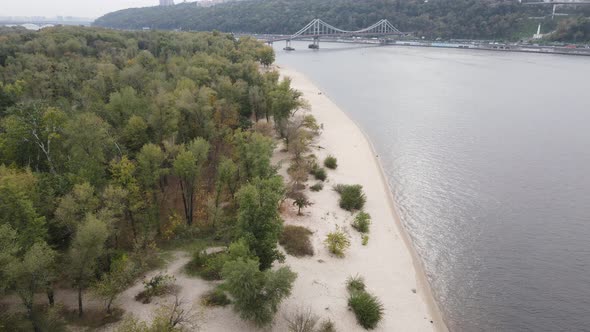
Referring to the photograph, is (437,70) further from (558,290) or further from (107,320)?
(107,320)

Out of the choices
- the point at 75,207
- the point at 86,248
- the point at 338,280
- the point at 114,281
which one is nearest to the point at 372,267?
the point at 338,280

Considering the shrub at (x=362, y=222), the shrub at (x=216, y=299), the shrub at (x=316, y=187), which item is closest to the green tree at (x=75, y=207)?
the shrub at (x=216, y=299)

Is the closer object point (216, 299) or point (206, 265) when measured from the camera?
point (216, 299)

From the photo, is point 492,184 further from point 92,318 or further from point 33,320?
point 33,320

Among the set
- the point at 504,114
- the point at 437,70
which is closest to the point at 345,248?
the point at 504,114

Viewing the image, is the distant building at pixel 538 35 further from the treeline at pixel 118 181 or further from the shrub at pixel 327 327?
the shrub at pixel 327 327

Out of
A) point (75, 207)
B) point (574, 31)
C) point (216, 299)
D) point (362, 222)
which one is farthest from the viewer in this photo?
point (574, 31)

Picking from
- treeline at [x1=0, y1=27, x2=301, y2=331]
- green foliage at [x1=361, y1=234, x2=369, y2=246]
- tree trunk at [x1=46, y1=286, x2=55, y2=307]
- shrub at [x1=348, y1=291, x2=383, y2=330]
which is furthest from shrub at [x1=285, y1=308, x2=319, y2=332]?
tree trunk at [x1=46, y1=286, x2=55, y2=307]
